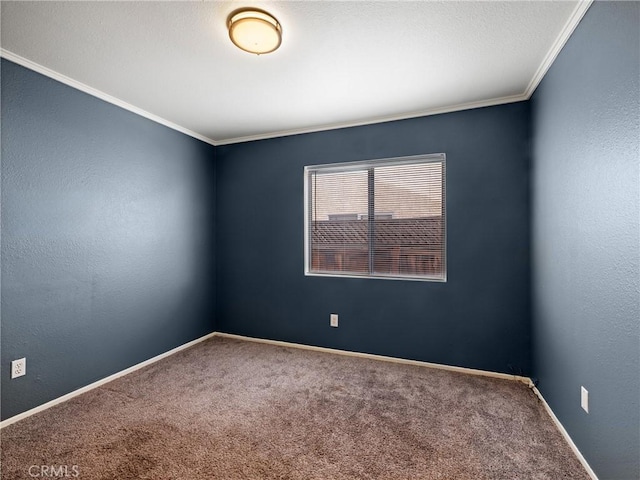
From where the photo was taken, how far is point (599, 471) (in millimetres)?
1529

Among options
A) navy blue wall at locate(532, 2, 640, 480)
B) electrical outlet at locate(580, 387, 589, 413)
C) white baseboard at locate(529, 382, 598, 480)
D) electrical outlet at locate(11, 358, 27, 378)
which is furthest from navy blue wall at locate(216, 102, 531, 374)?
electrical outlet at locate(11, 358, 27, 378)

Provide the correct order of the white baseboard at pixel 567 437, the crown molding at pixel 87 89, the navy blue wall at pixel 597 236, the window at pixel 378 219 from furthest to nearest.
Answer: the window at pixel 378 219, the crown molding at pixel 87 89, the white baseboard at pixel 567 437, the navy blue wall at pixel 597 236

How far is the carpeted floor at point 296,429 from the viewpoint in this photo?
1672mm

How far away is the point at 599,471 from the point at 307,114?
326 cm

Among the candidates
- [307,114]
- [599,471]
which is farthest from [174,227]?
[599,471]

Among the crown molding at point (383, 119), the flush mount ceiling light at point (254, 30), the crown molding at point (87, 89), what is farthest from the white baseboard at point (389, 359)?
the flush mount ceiling light at point (254, 30)

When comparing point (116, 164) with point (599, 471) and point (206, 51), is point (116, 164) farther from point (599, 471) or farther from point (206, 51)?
point (599, 471)

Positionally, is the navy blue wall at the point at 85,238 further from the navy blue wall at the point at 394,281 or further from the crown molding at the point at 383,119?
the crown molding at the point at 383,119

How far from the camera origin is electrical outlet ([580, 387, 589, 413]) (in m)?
1.64

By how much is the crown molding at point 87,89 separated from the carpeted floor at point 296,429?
243cm

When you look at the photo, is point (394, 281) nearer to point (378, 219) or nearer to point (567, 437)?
point (378, 219)

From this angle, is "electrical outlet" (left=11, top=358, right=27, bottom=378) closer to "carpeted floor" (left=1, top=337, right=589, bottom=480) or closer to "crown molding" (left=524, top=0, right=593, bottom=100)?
"carpeted floor" (left=1, top=337, right=589, bottom=480)

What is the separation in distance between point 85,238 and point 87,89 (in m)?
1.22

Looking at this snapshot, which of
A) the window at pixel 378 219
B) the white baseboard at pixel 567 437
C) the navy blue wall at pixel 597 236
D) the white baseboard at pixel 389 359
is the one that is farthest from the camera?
the window at pixel 378 219
